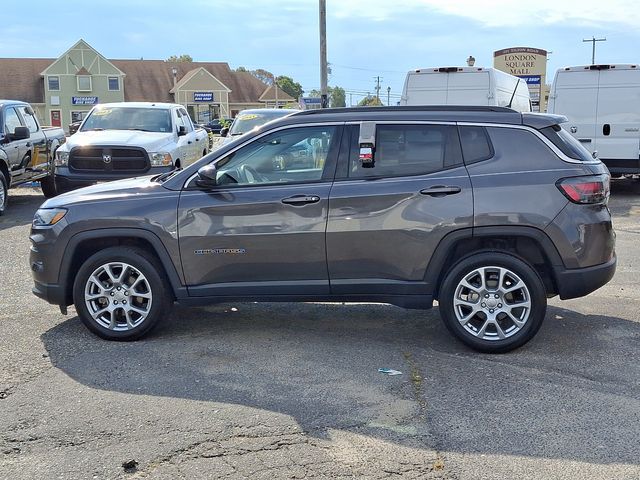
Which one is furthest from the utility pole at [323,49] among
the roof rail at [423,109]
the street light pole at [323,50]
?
the roof rail at [423,109]

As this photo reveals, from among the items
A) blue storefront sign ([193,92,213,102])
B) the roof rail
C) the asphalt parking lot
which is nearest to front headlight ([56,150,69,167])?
the asphalt parking lot

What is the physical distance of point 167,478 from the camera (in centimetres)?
348

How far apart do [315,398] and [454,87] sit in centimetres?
1091

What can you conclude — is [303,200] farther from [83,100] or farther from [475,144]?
[83,100]

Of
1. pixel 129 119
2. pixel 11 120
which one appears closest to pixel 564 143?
pixel 129 119

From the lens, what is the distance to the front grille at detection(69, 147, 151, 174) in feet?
37.4

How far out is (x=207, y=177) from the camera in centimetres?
529

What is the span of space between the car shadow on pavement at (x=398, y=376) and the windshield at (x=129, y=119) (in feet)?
24.0

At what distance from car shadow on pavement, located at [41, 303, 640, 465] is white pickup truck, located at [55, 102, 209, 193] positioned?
5768mm

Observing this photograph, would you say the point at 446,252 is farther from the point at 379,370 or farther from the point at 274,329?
the point at 274,329

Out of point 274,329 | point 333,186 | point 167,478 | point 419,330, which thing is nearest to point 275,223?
point 333,186

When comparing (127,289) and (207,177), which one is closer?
(207,177)

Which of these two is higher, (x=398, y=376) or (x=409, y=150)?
(x=409, y=150)

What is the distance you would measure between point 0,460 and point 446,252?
323cm
